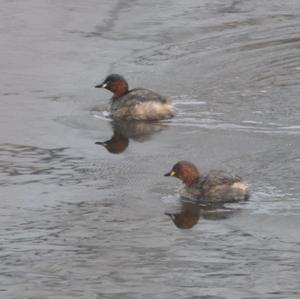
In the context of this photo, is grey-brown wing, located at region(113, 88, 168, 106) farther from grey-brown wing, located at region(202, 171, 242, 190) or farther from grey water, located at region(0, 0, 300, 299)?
grey-brown wing, located at region(202, 171, 242, 190)

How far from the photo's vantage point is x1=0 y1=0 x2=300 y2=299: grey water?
1266 cm

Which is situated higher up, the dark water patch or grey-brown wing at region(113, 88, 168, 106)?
grey-brown wing at region(113, 88, 168, 106)

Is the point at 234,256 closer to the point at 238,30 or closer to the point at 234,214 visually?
the point at 234,214

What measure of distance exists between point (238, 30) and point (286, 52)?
1872mm

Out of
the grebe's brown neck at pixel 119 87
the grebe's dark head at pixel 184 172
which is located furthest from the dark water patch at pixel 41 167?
the grebe's brown neck at pixel 119 87

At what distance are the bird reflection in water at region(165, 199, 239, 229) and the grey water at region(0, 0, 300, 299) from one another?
3cm

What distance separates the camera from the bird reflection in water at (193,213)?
1398cm

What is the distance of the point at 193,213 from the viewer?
14.3 meters

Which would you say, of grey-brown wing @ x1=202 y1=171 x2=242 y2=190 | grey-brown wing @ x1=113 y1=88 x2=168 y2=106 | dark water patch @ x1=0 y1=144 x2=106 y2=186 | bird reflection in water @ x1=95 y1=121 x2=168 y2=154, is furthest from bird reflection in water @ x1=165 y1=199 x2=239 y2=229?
grey-brown wing @ x1=113 y1=88 x2=168 y2=106

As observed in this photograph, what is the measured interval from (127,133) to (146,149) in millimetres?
1049

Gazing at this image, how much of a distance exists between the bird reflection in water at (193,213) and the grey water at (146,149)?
0.09 ft

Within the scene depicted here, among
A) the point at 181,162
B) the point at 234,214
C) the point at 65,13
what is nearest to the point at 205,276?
the point at 234,214

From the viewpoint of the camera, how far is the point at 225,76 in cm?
2020

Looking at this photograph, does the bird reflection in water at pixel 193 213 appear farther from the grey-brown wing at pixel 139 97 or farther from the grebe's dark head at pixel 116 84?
the grebe's dark head at pixel 116 84
